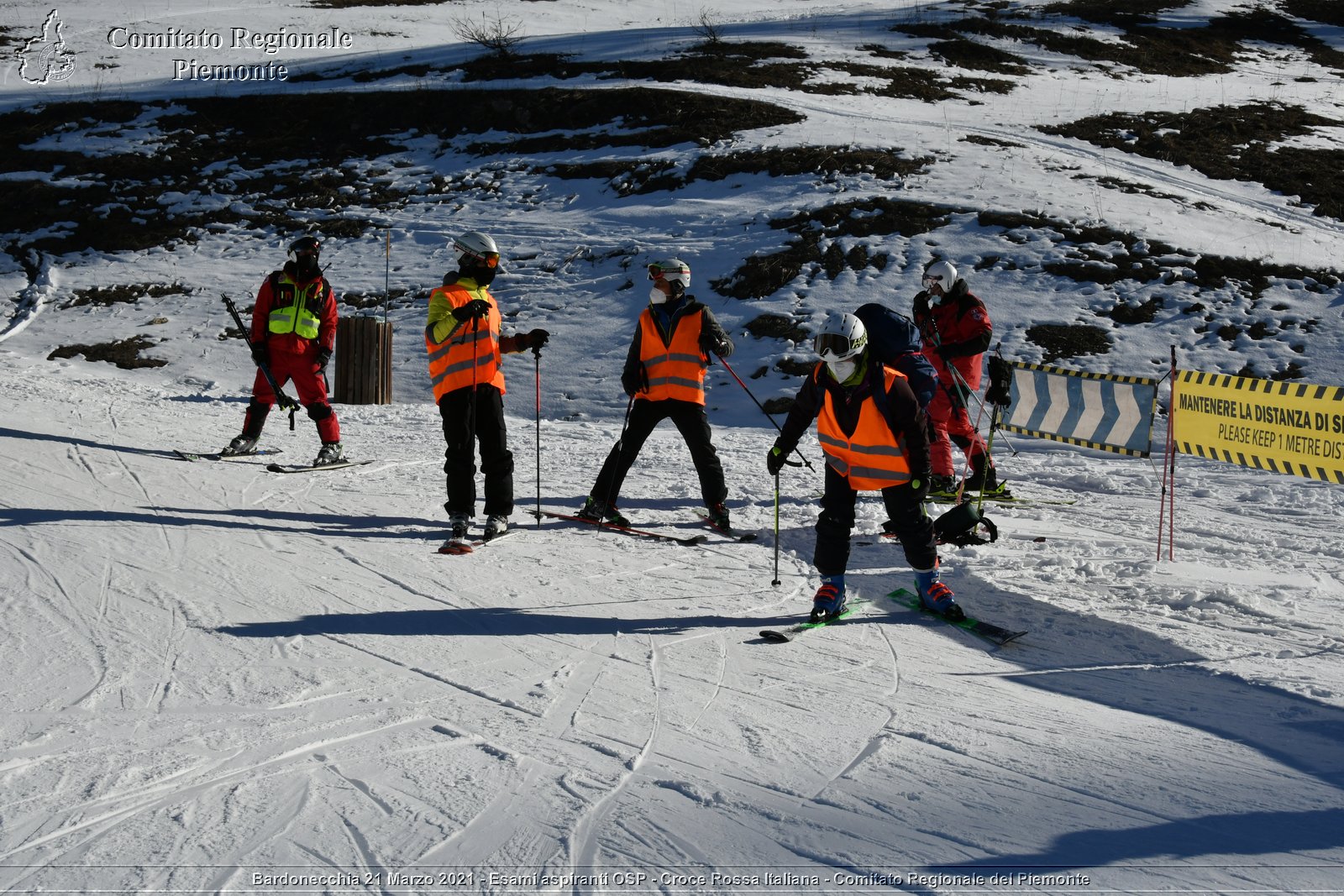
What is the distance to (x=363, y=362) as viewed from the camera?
13562 millimetres

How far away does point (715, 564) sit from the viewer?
23.1ft

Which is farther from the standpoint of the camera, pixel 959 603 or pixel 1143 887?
pixel 959 603

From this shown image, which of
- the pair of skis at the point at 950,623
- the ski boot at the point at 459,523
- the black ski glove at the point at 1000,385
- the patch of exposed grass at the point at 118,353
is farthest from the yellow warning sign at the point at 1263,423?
the patch of exposed grass at the point at 118,353

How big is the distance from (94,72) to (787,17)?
21.4m

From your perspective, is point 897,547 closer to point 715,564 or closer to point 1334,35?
point 715,564

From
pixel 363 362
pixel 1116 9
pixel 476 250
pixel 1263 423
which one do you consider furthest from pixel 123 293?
pixel 1116 9

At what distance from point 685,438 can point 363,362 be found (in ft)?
23.3

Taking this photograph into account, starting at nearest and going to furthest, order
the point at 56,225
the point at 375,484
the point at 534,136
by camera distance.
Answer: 1. the point at 375,484
2. the point at 56,225
3. the point at 534,136

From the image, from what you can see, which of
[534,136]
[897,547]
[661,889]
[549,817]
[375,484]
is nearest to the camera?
[661,889]

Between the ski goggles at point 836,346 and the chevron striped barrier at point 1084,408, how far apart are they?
3.97 meters

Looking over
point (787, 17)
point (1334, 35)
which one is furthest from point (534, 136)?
point (1334, 35)

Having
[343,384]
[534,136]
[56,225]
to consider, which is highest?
[534,136]

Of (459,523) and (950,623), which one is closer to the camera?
(950,623)

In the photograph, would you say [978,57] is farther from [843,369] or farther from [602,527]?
[843,369]
